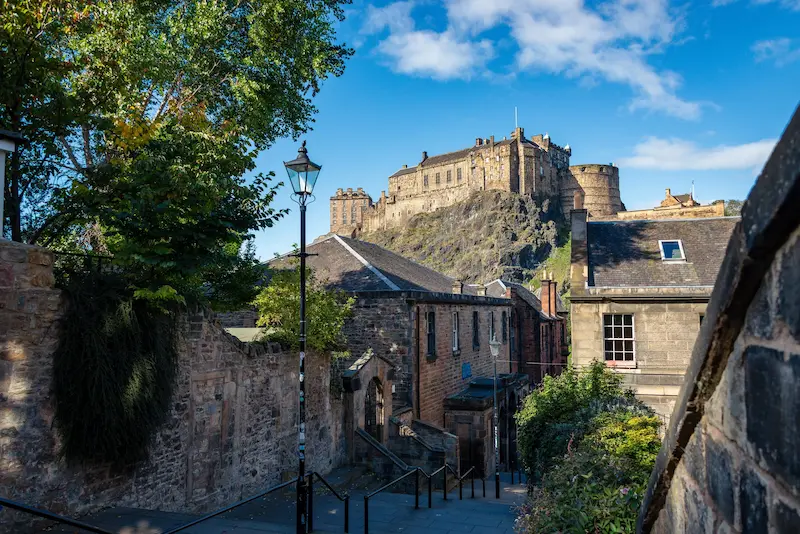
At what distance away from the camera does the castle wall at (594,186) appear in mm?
103250

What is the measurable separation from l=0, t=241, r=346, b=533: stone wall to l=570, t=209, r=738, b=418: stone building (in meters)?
9.74

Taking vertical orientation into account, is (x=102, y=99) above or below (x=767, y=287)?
above

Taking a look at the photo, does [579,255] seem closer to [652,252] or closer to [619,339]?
[652,252]

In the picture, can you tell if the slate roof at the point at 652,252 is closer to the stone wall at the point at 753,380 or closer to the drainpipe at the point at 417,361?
the drainpipe at the point at 417,361

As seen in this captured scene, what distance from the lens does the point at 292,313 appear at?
14367 millimetres

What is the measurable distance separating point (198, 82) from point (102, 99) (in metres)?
3.90

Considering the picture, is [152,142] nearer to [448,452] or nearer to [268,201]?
[268,201]

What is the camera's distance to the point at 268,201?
46.9 ft

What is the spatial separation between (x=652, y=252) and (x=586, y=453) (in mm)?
14590

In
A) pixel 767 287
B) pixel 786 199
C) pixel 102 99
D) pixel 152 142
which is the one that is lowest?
pixel 767 287

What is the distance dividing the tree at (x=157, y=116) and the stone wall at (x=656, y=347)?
12.2 meters

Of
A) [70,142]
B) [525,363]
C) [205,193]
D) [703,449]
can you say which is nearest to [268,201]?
[205,193]

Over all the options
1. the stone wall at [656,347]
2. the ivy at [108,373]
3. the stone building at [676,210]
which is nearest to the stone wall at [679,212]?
the stone building at [676,210]

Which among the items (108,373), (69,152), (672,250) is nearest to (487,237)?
(672,250)
